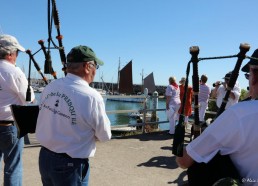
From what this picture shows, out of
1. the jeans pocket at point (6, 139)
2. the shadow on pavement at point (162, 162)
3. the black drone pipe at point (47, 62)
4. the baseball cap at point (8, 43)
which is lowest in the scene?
the shadow on pavement at point (162, 162)

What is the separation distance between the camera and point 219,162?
5.53 ft

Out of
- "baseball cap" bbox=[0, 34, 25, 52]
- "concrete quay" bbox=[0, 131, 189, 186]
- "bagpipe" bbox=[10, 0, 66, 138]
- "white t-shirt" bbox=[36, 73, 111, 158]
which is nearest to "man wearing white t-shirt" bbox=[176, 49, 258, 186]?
"white t-shirt" bbox=[36, 73, 111, 158]

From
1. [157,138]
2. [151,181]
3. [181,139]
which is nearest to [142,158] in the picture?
[151,181]

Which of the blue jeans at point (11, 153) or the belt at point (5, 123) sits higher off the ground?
the belt at point (5, 123)

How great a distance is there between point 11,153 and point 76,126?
1.39 meters

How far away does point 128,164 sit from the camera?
590cm

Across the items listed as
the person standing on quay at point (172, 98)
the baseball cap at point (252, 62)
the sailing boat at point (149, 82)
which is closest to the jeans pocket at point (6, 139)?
the baseball cap at point (252, 62)

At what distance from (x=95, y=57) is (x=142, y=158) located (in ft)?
13.4

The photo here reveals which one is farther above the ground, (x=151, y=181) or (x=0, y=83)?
(x=0, y=83)

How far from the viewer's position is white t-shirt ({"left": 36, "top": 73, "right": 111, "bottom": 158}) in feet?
8.02

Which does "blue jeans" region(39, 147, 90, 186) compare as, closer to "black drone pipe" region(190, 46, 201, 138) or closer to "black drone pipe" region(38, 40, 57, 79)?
"black drone pipe" region(190, 46, 201, 138)

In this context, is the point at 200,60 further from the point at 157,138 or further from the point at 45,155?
the point at 157,138

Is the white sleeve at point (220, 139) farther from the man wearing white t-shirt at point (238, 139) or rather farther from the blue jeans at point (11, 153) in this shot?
the blue jeans at point (11, 153)

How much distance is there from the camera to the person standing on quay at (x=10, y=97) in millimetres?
3326
